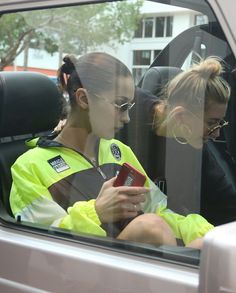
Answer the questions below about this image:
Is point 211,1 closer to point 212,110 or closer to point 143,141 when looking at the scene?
point 212,110

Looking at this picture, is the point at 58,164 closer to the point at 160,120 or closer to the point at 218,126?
the point at 160,120

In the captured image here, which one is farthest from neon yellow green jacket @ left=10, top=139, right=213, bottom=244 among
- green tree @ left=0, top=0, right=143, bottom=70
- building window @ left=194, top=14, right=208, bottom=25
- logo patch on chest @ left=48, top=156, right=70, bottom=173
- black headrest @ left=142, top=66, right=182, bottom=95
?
building window @ left=194, top=14, right=208, bottom=25

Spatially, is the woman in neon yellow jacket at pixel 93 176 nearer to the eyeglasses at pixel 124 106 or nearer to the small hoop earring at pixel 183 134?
the eyeglasses at pixel 124 106

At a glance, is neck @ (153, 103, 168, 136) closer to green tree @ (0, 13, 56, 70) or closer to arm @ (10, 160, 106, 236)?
arm @ (10, 160, 106, 236)

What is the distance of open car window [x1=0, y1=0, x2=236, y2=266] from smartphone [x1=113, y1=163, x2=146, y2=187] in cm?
4

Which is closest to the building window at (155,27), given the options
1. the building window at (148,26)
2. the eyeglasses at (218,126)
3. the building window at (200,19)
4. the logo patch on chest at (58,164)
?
the building window at (148,26)

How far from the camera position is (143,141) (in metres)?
1.81

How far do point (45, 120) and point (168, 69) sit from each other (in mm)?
845

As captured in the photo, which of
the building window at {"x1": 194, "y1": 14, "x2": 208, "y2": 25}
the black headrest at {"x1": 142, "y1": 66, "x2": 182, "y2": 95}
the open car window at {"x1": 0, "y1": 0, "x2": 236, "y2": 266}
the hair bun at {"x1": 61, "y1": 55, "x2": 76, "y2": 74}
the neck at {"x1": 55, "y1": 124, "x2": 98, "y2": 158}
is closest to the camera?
the building window at {"x1": 194, "y1": 14, "x2": 208, "y2": 25}

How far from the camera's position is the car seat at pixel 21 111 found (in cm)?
222

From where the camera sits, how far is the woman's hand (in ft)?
5.63

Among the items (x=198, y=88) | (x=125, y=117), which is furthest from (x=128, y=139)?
(x=198, y=88)

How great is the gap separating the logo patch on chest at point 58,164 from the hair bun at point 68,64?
13.0 inches

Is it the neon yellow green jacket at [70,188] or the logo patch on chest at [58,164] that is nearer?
the neon yellow green jacket at [70,188]
